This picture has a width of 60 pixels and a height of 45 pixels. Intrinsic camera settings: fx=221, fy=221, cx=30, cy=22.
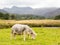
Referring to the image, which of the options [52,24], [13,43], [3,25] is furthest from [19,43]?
[52,24]

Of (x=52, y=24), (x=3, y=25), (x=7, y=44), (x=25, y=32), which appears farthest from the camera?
(x=52, y=24)

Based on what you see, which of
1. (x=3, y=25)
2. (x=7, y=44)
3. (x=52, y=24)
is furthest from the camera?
(x=52, y=24)

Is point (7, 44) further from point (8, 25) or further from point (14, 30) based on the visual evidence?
point (8, 25)

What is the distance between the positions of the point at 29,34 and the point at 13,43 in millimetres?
3405

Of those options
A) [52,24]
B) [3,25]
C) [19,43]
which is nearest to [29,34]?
[19,43]

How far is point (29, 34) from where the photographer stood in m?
24.3

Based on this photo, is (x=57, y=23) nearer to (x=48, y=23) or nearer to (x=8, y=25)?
(x=48, y=23)

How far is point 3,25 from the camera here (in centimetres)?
5300

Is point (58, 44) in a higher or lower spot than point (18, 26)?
lower

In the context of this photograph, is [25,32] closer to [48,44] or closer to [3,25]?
[48,44]

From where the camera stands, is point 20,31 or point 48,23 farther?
point 48,23

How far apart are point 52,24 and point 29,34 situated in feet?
114

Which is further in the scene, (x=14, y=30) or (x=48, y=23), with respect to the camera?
(x=48, y=23)

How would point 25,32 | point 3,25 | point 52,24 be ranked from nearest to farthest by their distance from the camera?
point 25,32 → point 3,25 → point 52,24
